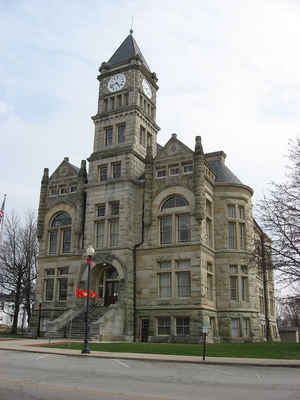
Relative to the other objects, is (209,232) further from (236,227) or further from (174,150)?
(174,150)

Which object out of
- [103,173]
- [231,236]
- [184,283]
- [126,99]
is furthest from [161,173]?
[184,283]

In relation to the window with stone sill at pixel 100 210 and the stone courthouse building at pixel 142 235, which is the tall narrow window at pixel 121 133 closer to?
the stone courthouse building at pixel 142 235

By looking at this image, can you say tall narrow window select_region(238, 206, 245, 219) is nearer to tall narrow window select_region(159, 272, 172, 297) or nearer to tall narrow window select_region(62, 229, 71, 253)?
tall narrow window select_region(159, 272, 172, 297)

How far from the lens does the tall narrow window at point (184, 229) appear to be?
36.6 meters

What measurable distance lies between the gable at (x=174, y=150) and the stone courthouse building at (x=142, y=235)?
0.10 meters

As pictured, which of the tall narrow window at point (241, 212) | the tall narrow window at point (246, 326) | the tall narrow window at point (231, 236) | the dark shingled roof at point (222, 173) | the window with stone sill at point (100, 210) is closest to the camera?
the tall narrow window at point (246, 326)

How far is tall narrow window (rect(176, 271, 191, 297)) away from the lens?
3537 cm

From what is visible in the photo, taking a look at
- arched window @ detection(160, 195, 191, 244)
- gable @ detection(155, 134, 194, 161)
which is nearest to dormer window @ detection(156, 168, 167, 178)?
gable @ detection(155, 134, 194, 161)

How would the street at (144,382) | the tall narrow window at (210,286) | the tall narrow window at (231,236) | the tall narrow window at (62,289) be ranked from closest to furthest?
1. the street at (144,382)
2. the tall narrow window at (210,286)
3. the tall narrow window at (231,236)
4. the tall narrow window at (62,289)

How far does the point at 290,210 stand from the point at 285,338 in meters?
35.3

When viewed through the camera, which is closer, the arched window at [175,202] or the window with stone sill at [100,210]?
the arched window at [175,202]

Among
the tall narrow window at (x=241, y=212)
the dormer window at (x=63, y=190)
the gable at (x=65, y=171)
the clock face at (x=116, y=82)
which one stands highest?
the clock face at (x=116, y=82)

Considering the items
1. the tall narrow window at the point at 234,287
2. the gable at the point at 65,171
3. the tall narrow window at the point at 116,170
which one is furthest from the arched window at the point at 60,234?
the tall narrow window at the point at 234,287

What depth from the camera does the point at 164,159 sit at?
3925 cm
